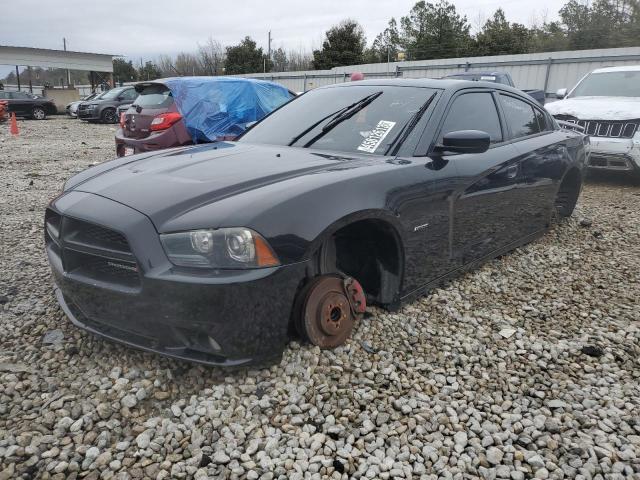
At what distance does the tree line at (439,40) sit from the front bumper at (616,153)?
1119 inches

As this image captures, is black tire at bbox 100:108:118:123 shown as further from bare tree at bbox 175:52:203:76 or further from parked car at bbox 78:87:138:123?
bare tree at bbox 175:52:203:76

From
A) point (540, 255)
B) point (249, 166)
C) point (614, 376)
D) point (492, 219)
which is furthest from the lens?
point (540, 255)

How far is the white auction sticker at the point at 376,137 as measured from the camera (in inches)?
127

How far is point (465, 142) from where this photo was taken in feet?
10.2

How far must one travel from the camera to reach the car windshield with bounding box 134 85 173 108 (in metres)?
8.05

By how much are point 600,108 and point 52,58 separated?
33.5 metres

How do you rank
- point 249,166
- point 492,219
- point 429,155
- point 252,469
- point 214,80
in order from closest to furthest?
point 252,469 → point 249,166 → point 429,155 → point 492,219 → point 214,80

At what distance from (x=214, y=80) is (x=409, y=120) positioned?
24.7 ft

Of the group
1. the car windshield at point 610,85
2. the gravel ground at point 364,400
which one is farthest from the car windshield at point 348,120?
the car windshield at point 610,85

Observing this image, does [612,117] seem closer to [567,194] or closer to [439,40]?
[567,194]

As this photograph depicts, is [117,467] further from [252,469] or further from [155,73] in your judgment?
[155,73]

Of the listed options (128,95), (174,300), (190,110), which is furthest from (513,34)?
(174,300)

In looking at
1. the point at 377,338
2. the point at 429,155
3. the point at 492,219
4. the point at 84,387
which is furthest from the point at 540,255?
the point at 84,387

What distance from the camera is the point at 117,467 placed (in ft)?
6.56
